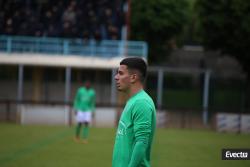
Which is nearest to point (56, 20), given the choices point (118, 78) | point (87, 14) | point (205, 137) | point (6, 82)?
point (87, 14)

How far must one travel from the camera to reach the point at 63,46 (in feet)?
117

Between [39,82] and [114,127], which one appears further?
[39,82]

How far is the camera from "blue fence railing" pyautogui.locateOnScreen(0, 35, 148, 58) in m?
35.5

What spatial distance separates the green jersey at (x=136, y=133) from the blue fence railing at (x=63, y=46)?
29.0 metres

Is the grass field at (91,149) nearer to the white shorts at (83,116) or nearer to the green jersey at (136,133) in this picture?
the white shorts at (83,116)

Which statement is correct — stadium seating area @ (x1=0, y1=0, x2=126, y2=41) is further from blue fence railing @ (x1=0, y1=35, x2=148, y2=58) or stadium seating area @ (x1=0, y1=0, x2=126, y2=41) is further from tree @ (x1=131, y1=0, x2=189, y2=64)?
tree @ (x1=131, y1=0, x2=189, y2=64)

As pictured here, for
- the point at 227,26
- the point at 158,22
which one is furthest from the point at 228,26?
the point at 158,22

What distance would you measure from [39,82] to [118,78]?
31.3 metres

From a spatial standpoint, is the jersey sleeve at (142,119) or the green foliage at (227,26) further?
the green foliage at (227,26)

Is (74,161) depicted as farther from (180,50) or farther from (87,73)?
(180,50)

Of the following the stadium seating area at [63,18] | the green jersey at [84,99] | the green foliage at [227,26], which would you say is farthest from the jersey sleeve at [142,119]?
the green foliage at [227,26]

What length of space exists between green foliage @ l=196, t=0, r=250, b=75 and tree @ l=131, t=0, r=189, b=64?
681cm

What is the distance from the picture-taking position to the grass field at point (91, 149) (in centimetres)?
1669

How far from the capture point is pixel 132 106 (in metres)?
6.09
